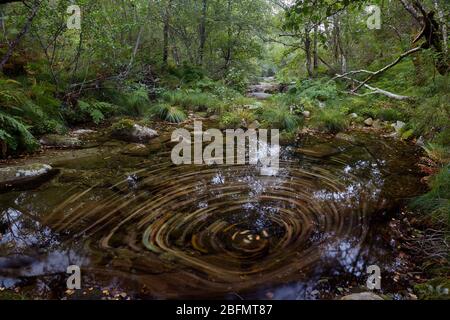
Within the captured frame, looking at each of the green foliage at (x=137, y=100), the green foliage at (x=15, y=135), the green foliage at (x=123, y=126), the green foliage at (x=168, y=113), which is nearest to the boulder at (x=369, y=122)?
the green foliage at (x=168, y=113)

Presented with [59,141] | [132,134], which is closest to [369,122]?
[132,134]

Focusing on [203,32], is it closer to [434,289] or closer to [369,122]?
[369,122]

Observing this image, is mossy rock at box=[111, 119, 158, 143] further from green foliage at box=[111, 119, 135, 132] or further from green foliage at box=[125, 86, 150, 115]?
green foliage at box=[125, 86, 150, 115]

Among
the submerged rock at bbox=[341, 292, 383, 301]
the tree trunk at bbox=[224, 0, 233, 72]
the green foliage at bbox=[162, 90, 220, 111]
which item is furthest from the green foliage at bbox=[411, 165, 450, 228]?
the tree trunk at bbox=[224, 0, 233, 72]

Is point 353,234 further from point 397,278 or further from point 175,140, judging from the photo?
point 175,140

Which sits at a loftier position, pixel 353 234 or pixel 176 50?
pixel 176 50

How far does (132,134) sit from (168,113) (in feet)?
7.90

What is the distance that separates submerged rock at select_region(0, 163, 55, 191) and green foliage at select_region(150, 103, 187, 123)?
471 cm

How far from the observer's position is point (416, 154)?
20.4 feet

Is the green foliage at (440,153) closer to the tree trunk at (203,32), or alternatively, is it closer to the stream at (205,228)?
the stream at (205,228)

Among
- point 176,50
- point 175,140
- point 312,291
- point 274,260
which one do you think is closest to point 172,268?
point 274,260

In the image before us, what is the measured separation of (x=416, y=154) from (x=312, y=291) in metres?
Answer: 4.85

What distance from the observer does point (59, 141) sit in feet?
21.5

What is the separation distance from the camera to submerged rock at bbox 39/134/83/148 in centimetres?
645
